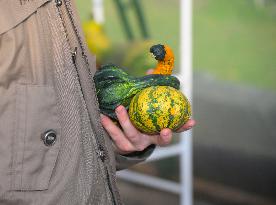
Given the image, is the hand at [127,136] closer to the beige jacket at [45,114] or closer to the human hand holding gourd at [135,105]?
the human hand holding gourd at [135,105]

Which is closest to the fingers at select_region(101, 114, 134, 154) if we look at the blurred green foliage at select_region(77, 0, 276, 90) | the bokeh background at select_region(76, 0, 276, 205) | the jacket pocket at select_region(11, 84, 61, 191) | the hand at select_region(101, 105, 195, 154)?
the hand at select_region(101, 105, 195, 154)

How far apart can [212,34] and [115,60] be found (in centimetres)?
353

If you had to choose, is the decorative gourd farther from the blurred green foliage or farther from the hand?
the blurred green foliage

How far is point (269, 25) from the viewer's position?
623 centimetres

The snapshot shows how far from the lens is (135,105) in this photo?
1964mm

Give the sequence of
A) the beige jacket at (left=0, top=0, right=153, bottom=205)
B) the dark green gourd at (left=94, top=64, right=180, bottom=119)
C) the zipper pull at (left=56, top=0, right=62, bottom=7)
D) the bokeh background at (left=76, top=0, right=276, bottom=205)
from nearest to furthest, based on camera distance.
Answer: the beige jacket at (left=0, top=0, right=153, bottom=205)
the zipper pull at (left=56, top=0, right=62, bottom=7)
the dark green gourd at (left=94, top=64, right=180, bottom=119)
the bokeh background at (left=76, top=0, right=276, bottom=205)

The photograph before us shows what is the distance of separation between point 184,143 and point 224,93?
323 centimetres

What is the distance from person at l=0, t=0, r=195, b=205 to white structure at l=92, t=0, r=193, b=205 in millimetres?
2194

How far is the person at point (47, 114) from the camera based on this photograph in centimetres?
145

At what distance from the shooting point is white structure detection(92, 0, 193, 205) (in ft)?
12.4

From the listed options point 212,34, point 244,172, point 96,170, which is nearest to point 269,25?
point 212,34

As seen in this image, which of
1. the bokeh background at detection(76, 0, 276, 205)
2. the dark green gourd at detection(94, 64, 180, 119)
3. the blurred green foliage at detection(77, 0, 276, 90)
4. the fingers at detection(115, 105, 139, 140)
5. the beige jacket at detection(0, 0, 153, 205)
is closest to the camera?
the beige jacket at detection(0, 0, 153, 205)

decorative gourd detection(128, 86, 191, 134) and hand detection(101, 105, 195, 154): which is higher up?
decorative gourd detection(128, 86, 191, 134)

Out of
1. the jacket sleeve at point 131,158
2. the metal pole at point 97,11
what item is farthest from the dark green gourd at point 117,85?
the metal pole at point 97,11
